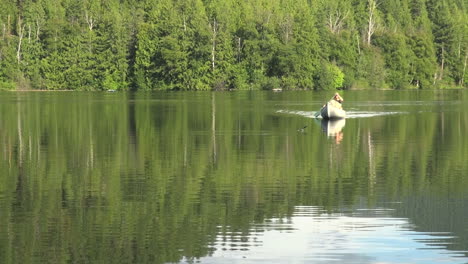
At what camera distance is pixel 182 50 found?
5625 inches

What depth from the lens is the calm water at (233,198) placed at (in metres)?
16.0

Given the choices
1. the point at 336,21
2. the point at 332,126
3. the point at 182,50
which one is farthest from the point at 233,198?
the point at 336,21

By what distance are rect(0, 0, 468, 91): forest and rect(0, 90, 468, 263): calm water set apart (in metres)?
99.9

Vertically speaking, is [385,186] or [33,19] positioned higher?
[33,19]

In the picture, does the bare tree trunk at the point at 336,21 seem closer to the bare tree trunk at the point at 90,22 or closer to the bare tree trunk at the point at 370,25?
the bare tree trunk at the point at 370,25

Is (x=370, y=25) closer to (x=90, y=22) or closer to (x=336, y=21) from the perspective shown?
(x=336, y=21)

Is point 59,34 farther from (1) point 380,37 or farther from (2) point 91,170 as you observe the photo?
(2) point 91,170

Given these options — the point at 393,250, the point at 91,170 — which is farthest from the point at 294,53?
the point at 393,250

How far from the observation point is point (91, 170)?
27.9m

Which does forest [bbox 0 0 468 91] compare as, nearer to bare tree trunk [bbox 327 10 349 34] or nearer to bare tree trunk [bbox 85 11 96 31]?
bare tree trunk [bbox 85 11 96 31]

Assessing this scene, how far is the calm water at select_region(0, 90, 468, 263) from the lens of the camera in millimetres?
16016

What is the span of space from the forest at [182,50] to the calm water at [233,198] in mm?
99864

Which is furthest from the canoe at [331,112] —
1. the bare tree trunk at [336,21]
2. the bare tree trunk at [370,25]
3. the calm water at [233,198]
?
the bare tree trunk at [370,25]

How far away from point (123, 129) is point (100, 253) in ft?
102
